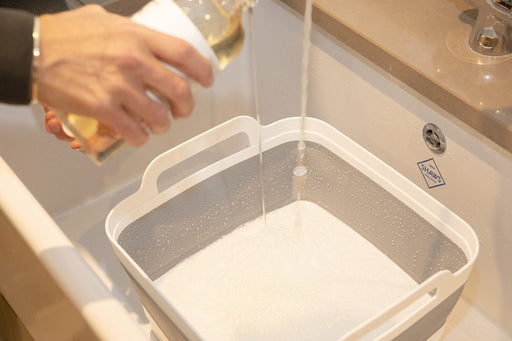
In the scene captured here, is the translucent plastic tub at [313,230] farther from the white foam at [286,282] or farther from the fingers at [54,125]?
the fingers at [54,125]

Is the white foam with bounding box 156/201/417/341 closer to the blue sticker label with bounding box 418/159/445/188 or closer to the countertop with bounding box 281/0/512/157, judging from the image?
the blue sticker label with bounding box 418/159/445/188

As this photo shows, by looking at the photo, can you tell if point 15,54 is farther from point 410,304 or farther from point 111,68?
point 410,304

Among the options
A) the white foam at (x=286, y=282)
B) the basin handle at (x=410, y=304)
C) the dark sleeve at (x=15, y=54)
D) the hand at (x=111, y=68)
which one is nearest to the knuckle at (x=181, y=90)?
the hand at (x=111, y=68)

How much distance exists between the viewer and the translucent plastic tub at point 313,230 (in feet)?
2.76

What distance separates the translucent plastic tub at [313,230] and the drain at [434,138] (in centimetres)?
11

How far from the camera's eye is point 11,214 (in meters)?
0.67

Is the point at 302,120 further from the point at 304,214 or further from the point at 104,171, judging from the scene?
the point at 104,171

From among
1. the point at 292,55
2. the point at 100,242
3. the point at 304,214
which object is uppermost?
the point at 292,55

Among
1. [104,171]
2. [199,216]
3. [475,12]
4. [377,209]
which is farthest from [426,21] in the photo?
[104,171]

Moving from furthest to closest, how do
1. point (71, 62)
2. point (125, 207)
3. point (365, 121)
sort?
point (365, 121)
point (125, 207)
point (71, 62)

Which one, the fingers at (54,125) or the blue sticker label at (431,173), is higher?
the fingers at (54,125)

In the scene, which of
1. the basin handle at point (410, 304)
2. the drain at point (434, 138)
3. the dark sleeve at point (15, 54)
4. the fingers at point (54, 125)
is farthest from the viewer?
the drain at point (434, 138)

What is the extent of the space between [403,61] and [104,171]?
1.89ft

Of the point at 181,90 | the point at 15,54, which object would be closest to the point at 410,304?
the point at 181,90
